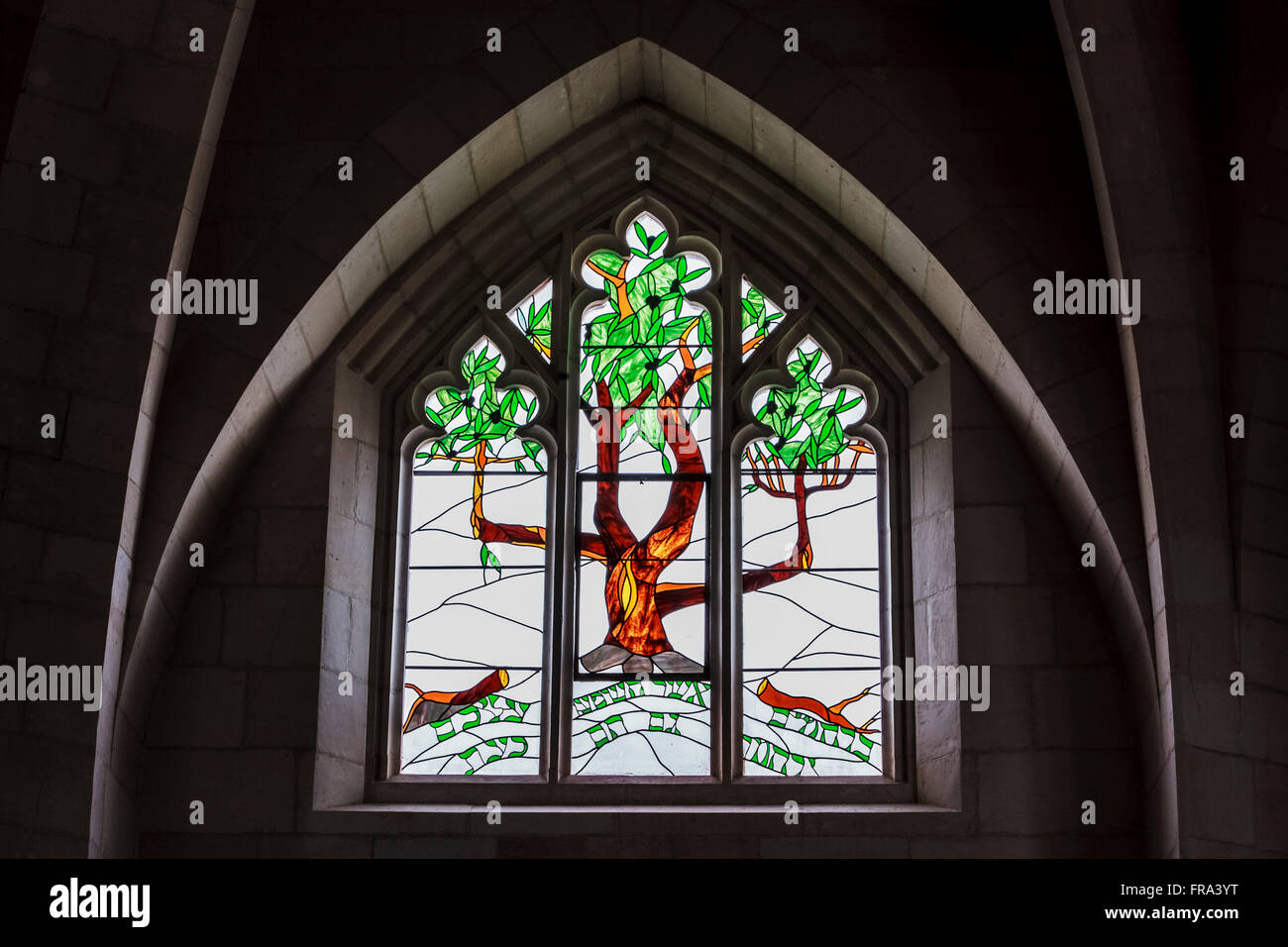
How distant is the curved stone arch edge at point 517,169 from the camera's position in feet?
25.6

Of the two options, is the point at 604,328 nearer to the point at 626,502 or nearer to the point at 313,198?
the point at 626,502

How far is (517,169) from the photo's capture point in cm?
882

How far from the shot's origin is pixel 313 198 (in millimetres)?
8266

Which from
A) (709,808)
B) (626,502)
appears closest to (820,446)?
(626,502)

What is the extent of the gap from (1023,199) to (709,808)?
2.62 metres

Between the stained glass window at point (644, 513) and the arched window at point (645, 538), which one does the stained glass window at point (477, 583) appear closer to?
the arched window at point (645, 538)
